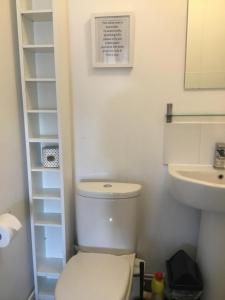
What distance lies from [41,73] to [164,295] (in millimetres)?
1566

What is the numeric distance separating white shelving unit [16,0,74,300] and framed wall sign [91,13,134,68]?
18 cm

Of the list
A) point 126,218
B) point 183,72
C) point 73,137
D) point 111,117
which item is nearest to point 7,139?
Answer: point 73,137

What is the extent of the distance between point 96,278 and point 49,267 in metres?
0.51

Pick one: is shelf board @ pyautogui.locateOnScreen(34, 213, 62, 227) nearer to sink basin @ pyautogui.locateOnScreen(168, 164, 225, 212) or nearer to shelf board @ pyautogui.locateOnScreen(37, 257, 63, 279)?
shelf board @ pyautogui.locateOnScreen(37, 257, 63, 279)

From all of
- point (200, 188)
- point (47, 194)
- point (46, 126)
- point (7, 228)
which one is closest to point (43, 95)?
point (46, 126)

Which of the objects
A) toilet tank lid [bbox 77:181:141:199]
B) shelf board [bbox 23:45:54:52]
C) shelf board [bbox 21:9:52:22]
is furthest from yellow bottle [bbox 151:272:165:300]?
shelf board [bbox 21:9:52:22]

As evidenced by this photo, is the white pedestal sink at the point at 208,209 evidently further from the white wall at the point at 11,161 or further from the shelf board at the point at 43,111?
the white wall at the point at 11,161

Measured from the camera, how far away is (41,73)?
163 centimetres

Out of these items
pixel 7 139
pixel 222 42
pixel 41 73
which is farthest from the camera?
pixel 41 73

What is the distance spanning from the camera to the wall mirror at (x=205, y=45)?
4.94ft

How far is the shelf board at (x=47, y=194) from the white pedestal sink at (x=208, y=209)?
2.24 ft

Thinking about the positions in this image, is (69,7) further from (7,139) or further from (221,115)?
(221,115)

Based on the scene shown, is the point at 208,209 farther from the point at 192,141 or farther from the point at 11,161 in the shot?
the point at 11,161

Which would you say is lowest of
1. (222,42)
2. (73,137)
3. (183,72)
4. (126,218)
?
(126,218)
